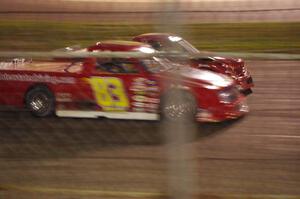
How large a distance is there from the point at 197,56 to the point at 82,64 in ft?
11.5

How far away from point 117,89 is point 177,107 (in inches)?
174

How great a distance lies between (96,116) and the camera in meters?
4.48

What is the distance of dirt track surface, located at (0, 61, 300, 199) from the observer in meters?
4.31

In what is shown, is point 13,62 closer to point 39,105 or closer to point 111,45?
point 39,105

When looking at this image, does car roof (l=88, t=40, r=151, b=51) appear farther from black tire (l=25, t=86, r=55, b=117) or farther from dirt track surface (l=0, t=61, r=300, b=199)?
dirt track surface (l=0, t=61, r=300, b=199)


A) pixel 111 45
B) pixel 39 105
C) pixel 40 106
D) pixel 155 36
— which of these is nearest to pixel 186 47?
pixel 40 106

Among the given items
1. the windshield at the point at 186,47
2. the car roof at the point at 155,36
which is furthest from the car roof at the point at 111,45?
the windshield at the point at 186,47

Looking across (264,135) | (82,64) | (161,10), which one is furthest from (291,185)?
(82,64)

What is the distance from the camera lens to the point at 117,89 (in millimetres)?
7934

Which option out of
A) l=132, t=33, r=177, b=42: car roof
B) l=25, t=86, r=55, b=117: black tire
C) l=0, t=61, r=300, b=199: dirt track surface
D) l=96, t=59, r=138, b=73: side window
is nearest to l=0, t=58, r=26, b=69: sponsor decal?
l=25, t=86, r=55, b=117: black tire

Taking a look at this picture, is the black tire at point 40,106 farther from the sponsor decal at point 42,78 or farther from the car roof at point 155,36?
the car roof at point 155,36

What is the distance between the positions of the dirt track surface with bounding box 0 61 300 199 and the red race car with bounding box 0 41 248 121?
16cm

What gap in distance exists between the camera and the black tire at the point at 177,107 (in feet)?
11.2

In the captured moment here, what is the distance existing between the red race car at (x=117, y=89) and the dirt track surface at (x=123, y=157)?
0.16m
